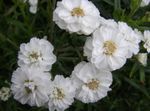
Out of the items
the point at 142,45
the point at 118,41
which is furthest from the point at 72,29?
the point at 142,45

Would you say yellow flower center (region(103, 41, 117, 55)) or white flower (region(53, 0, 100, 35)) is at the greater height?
white flower (region(53, 0, 100, 35))

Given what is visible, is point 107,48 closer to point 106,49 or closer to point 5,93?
point 106,49

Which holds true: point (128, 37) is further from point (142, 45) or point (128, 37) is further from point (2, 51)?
point (2, 51)

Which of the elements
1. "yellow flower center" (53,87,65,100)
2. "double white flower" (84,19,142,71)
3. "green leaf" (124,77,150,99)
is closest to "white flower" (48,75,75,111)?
"yellow flower center" (53,87,65,100)

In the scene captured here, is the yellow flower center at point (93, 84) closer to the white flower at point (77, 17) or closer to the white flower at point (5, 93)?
the white flower at point (77, 17)

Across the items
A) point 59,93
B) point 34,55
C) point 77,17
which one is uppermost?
point 77,17

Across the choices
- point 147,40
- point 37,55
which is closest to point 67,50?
point 37,55

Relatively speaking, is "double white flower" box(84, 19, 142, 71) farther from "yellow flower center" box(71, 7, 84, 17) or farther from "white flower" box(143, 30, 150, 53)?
"white flower" box(143, 30, 150, 53)
